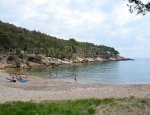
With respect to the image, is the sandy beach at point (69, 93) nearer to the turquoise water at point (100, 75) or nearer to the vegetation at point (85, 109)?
the vegetation at point (85, 109)

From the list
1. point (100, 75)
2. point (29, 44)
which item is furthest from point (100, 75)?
point (29, 44)

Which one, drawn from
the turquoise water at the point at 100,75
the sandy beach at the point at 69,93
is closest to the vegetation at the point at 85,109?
the sandy beach at the point at 69,93

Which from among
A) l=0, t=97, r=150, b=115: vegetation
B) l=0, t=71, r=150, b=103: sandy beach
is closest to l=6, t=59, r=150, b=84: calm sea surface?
l=0, t=71, r=150, b=103: sandy beach

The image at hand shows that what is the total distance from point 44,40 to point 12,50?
45516 mm

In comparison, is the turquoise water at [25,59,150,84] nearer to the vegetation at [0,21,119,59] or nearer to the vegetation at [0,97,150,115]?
the vegetation at [0,21,119,59]

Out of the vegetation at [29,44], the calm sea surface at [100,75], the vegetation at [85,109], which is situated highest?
the vegetation at [29,44]

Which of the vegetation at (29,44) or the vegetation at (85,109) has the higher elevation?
the vegetation at (29,44)

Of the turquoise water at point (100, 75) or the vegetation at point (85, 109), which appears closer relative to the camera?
the vegetation at point (85, 109)

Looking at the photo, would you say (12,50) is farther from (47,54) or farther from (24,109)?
(24,109)

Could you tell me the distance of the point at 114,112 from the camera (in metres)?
14.9

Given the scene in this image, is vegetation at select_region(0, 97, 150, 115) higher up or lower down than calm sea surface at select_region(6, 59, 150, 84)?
higher up

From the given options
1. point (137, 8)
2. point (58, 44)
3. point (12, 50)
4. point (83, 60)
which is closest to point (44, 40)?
point (58, 44)

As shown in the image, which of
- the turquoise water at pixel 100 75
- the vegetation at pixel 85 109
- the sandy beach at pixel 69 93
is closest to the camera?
the vegetation at pixel 85 109

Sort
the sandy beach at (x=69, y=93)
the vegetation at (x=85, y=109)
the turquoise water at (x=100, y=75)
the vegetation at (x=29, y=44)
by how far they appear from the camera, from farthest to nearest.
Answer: the vegetation at (x=29, y=44), the turquoise water at (x=100, y=75), the sandy beach at (x=69, y=93), the vegetation at (x=85, y=109)
